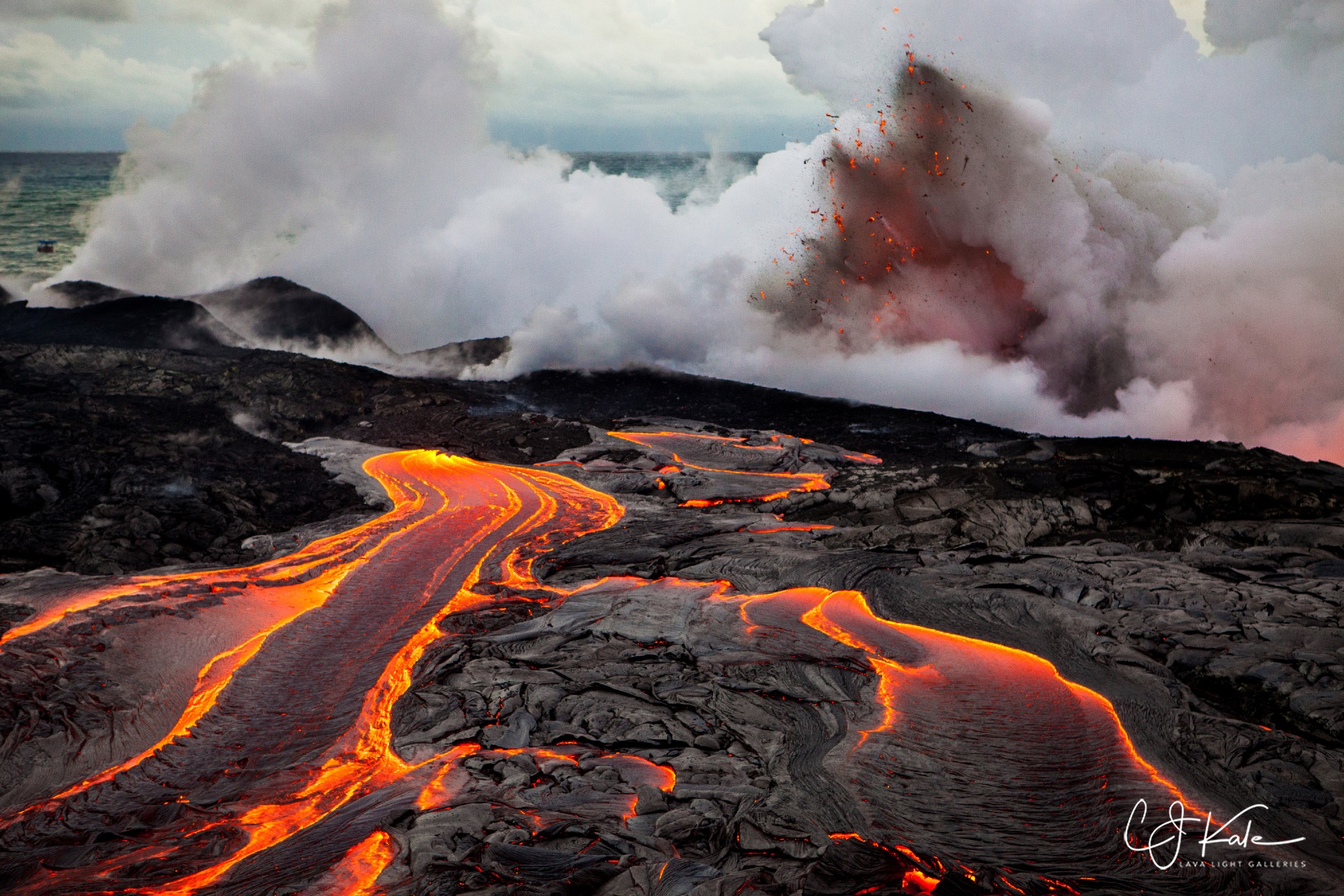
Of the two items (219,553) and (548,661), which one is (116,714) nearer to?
(548,661)

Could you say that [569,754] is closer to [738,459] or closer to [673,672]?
[673,672]

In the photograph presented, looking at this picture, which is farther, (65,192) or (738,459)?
(65,192)

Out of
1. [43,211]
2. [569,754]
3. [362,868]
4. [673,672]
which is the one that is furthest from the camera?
[43,211]

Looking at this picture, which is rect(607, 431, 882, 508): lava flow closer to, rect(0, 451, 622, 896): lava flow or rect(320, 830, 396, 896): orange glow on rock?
rect(0, 451, 622, 896): lava flow

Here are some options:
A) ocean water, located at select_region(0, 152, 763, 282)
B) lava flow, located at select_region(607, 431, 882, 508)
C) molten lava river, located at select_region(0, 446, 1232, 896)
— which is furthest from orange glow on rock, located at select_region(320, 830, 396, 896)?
ocean water, located at select_region(0, 152, 763, 282)

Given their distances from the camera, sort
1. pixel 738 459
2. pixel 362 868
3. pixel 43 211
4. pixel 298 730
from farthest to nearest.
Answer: pixel 43 211 < pixel 738 459 < pixel 298 730 < pixel 362 868

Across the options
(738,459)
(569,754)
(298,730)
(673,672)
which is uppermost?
(738,459)

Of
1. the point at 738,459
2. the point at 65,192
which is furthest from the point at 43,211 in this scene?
the point at 738,459

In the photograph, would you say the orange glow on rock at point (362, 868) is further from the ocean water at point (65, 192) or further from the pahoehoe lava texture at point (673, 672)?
the ocean water at point (65, 192)
